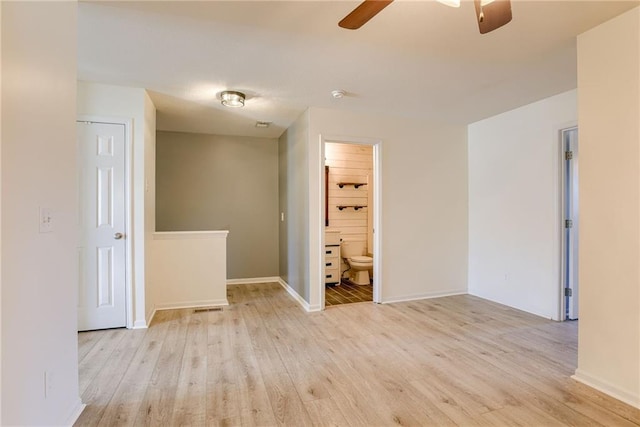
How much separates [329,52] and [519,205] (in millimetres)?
2932

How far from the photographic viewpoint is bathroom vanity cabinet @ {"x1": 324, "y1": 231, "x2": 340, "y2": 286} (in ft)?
17.0

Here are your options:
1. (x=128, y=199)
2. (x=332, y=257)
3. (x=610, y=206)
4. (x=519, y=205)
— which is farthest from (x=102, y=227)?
(x=519, y=205)

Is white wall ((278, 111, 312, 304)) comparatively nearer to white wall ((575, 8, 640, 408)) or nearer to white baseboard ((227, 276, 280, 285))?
white baseboard ((227, 276, 280, 285))

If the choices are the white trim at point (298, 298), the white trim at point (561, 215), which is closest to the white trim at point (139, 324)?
the white trim at point (298, 298)

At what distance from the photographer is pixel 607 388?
2041mm

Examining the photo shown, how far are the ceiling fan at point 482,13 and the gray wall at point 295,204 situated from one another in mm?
2317

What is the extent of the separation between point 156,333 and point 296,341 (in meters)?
1.36

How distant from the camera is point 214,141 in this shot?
520 centimetres

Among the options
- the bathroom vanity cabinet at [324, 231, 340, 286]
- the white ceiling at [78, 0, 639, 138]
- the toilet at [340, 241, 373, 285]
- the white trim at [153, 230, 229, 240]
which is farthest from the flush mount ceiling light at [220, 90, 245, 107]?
the toilet at [340, 241, 373, 285]

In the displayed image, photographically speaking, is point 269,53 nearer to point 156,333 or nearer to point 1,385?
point 1,385

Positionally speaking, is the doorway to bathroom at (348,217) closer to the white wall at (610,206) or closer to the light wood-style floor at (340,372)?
the light wood-style floor at (340,372)

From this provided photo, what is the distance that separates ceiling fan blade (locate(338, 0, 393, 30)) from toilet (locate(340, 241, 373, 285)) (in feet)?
12.7

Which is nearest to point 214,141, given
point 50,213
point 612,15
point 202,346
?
point 202,346

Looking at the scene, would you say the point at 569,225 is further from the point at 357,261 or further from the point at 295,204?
the point at 295,204
